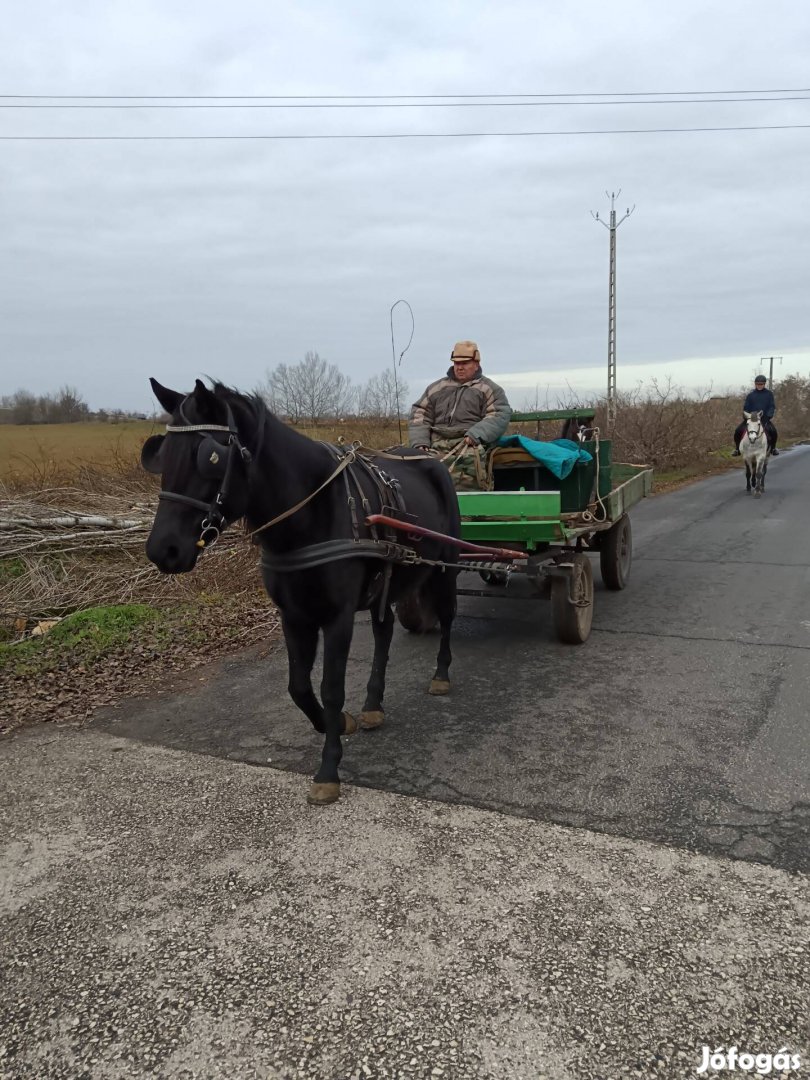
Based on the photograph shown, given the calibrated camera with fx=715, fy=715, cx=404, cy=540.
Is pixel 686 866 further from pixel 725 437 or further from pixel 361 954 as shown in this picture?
pixel 725 437

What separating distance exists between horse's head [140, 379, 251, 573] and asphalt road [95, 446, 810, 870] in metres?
1.58

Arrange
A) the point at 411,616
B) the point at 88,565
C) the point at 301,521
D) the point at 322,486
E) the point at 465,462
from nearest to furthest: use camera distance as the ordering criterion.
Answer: the point at 301,521
the point at 322,486
the point at 465,462
the point at 411,616
the point at 88,565

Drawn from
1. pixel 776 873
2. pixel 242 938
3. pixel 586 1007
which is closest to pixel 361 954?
pixel 242 938

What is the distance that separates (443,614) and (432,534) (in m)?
0.91

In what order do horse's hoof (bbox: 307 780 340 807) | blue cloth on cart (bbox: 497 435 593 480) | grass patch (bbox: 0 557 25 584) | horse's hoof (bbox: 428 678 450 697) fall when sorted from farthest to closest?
grass patch (bbox: 0 557 25 584) < blue cloth on cart (bbox: 497 435 593 480) < horse's hoof (bbox: 428 678 450 697) < horse's hoof (bbox: 307 780 340 807)

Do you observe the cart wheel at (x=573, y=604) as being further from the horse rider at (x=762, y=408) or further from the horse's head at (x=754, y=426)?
the horse rider at (x=762, y=408)

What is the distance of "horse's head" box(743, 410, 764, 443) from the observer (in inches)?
615

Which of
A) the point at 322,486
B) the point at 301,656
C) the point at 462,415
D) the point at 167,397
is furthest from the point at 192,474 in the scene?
the point at 462,415

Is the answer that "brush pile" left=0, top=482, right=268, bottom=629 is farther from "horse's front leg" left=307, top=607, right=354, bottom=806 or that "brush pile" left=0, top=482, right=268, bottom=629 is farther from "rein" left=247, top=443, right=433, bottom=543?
"horse's front leg" left=307, top=607, right=354, bottom=806

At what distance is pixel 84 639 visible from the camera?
235 inches

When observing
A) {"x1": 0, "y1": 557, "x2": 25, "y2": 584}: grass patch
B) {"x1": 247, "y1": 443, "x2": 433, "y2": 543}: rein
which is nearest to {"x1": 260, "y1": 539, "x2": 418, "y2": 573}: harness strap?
{"x1": 247, "y1": 443, "x2": 433, "y2": 543}: rein

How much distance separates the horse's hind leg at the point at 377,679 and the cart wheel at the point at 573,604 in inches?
67.0

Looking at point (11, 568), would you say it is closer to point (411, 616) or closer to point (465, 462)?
point (411, 616)

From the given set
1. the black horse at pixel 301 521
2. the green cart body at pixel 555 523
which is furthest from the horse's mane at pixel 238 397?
the green cart body at pixel 555 523
